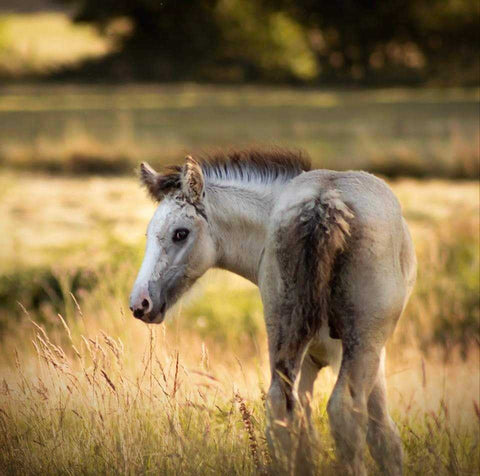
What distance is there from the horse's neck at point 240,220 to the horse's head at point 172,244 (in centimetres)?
6

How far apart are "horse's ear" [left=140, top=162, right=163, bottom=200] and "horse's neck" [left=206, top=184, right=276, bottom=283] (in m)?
0.23

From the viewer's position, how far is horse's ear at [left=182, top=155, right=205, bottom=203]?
3850mm

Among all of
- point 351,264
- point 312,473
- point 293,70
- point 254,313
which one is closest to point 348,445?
point 312,473

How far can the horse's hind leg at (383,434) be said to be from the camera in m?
3.67

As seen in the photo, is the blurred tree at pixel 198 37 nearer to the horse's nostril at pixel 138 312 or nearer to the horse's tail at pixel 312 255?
the horse's nostril at pixel 138 312

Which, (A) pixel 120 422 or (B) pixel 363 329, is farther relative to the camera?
(A) pixel 120 422

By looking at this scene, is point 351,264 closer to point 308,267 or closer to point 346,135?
point 308,267

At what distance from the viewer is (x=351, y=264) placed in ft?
10.9

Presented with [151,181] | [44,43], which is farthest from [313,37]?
[151,181]

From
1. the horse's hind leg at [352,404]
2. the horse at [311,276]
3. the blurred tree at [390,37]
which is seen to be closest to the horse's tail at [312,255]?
the horse at [311,276]

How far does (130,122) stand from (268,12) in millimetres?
6804

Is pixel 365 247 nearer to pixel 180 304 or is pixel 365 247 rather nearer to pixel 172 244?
pixel 172 244

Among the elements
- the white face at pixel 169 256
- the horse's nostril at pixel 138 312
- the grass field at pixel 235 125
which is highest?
the white face at pixel 169 256

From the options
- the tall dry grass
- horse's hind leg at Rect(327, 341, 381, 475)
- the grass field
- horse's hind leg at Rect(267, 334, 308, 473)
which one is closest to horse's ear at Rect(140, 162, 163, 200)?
the tall dry grass
